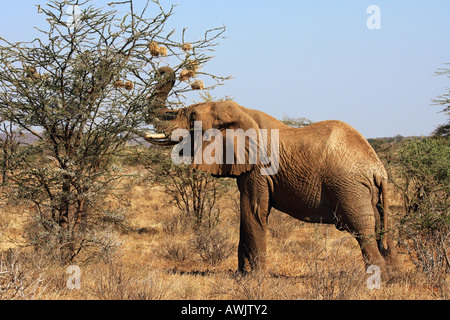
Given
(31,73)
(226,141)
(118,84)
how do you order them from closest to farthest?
(31,73)
(118,84)
(226,141)

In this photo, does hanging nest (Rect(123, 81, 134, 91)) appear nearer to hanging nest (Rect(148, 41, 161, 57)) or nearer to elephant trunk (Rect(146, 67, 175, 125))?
elephant trunk (Rect(146, 67, 175, 125))

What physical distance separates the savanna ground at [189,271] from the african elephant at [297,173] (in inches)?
17.8

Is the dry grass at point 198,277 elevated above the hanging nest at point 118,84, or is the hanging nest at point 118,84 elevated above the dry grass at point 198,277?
the hanging nest at point 118,84

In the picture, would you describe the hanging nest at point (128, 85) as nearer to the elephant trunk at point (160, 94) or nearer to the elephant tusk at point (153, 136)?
the elephant trunk at point (160, 94)

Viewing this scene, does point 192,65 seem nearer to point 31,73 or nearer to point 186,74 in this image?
point 186,74

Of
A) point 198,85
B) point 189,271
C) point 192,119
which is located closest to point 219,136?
point 192,119

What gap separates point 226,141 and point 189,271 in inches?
97.2

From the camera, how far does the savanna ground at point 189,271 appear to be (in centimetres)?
645

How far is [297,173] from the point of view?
28.2ft

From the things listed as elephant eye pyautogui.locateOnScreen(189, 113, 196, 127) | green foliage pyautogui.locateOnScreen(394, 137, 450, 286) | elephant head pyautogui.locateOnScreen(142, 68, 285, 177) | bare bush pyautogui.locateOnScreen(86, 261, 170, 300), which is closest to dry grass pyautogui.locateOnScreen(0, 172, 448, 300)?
bare bush pyautogui.locateOnScreen(86, 261, 170, 300)

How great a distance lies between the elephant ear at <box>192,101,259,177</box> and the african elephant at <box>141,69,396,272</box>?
2 cm

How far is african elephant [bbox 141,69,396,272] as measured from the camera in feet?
26.8

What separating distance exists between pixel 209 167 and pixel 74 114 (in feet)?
7.55

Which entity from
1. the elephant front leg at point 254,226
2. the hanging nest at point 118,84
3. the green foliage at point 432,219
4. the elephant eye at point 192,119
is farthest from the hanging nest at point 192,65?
the green foliage at point 432,219
